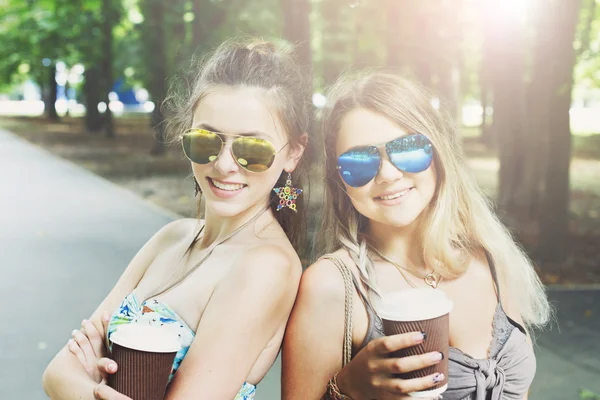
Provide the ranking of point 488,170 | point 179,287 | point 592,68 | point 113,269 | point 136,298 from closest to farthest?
point 179,287 → point 136,298 → point 113,269 → point 488,170 → point 592,68

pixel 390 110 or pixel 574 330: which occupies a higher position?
pixel 390 110

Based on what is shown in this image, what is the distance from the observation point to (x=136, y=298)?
2445 mm

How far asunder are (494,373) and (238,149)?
0.99 meters

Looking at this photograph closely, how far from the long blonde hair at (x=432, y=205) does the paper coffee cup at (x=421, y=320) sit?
0.30 m

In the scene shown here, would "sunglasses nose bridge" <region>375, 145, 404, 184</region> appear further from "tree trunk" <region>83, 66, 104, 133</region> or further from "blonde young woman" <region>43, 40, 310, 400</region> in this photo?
"tree trunk" <region>83, 66, 104, 133</region>

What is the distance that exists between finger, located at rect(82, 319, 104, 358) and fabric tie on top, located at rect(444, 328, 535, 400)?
3.54ft

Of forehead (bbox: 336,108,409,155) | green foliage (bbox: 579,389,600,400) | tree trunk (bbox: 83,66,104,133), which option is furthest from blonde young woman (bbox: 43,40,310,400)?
tree trunk (bbox: 83,66,104,133)

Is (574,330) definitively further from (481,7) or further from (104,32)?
(104,32)

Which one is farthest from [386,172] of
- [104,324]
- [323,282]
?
[104,324]

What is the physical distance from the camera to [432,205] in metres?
2.37

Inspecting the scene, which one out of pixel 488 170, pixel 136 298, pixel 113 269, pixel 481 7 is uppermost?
pixel 481 7

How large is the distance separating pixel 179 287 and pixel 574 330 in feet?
16.9

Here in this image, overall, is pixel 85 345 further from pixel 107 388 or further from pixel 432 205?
pixel 432 205

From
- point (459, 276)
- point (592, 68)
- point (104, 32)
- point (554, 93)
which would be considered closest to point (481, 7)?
point (554, 93)
